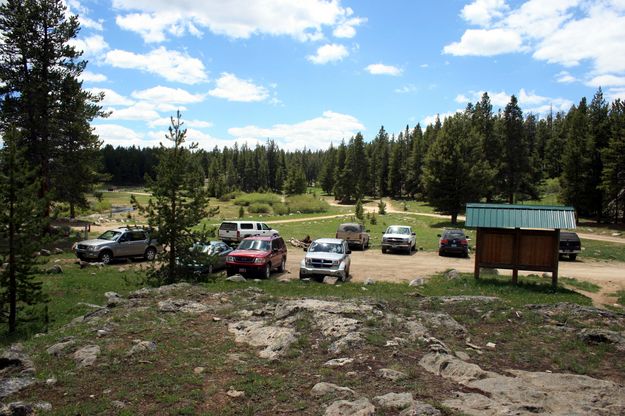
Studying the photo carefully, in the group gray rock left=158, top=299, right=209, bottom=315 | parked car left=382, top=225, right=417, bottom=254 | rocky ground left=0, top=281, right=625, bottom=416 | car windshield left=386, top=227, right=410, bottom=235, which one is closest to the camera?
rocky ground left=0, top=281, right=625, bottom=416

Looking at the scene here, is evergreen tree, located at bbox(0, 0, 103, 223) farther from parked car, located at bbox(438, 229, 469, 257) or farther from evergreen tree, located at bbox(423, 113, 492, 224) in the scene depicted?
evergreen tree, located at bbox(423, 113, 492, 224)

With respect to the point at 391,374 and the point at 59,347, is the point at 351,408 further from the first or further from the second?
the point at 59,347

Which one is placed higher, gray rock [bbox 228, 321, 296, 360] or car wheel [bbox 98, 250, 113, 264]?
gray rock [bbox 228, 321, 296, 360]

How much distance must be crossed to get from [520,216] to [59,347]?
15.7m

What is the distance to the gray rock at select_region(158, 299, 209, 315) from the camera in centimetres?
1204

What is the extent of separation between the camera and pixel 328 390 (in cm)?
685

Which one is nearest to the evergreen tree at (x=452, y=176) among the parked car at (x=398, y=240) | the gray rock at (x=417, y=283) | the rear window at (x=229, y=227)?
the parked car at (x=398, y=240)

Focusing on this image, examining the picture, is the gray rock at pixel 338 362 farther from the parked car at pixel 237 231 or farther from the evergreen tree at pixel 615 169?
the evergreen tree at pixel 615 169

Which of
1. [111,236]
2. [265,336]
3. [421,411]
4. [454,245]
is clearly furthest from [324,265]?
[454,245]

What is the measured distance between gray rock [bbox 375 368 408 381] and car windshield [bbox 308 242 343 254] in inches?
461

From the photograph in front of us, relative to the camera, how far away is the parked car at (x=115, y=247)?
22.3 m

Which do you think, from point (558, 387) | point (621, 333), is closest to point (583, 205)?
point (621, 333)

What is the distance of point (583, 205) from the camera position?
52.8 m

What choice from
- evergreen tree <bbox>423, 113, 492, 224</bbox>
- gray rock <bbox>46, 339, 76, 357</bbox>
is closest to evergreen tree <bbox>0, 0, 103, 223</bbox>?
gray rock <bbox>46, 339, 76, 357</bbox>
